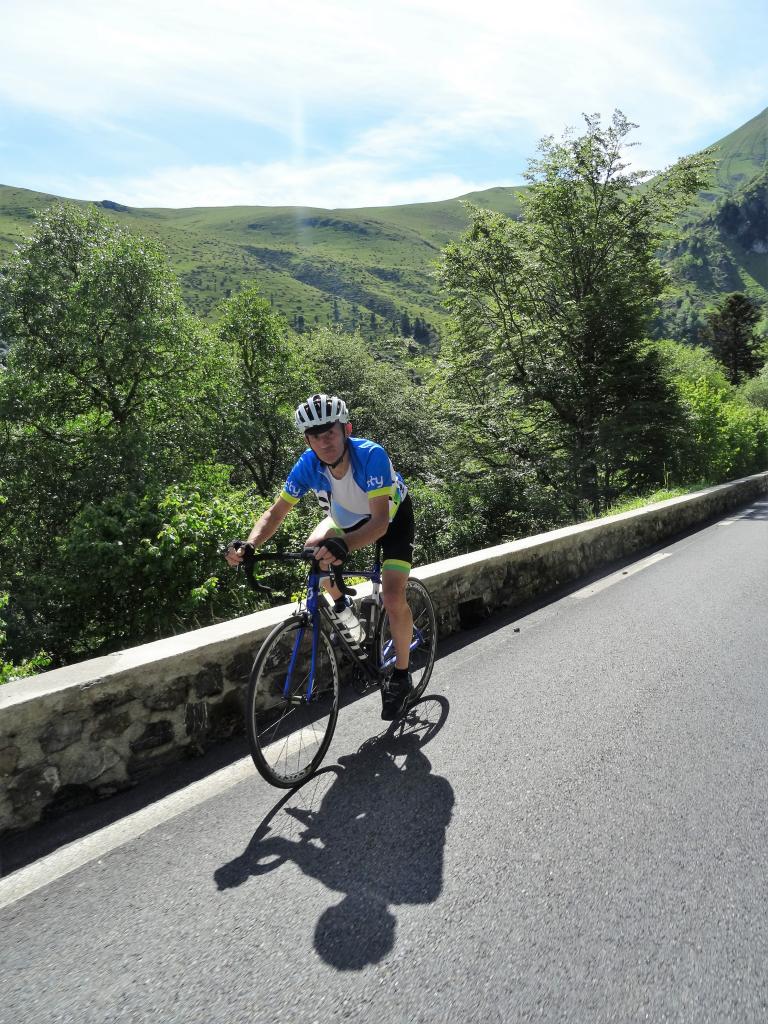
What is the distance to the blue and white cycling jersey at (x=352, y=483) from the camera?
351cm

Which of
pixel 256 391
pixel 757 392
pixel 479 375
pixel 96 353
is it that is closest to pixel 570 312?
pixel 479 375

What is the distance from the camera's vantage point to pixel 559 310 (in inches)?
907

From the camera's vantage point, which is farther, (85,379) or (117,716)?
(85,379)

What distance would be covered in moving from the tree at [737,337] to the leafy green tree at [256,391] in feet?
205

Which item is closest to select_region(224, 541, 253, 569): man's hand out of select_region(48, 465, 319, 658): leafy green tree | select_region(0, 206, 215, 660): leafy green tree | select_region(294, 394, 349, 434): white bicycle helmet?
select_region(294, 394, 349, 434): white bicycle helmet

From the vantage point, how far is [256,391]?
2992 centimetres

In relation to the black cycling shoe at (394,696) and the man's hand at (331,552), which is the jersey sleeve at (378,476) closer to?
the man's hand at (331,552)

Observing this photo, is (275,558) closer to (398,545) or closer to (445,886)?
(398,545)

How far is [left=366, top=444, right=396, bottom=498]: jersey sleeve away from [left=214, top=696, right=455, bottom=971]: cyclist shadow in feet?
4.37

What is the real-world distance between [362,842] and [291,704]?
0.85m

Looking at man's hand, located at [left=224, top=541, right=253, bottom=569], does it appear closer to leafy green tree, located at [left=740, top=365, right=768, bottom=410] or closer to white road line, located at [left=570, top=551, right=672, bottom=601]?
white road line, located at [left=570, top=551, right=672, bottom=601]

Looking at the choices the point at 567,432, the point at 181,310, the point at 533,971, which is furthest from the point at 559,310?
the point at 533,971

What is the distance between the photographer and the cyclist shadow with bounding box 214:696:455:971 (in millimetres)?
2186

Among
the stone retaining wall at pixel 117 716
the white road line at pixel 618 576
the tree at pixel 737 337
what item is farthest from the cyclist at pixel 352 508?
the tree at pixel 737 337
